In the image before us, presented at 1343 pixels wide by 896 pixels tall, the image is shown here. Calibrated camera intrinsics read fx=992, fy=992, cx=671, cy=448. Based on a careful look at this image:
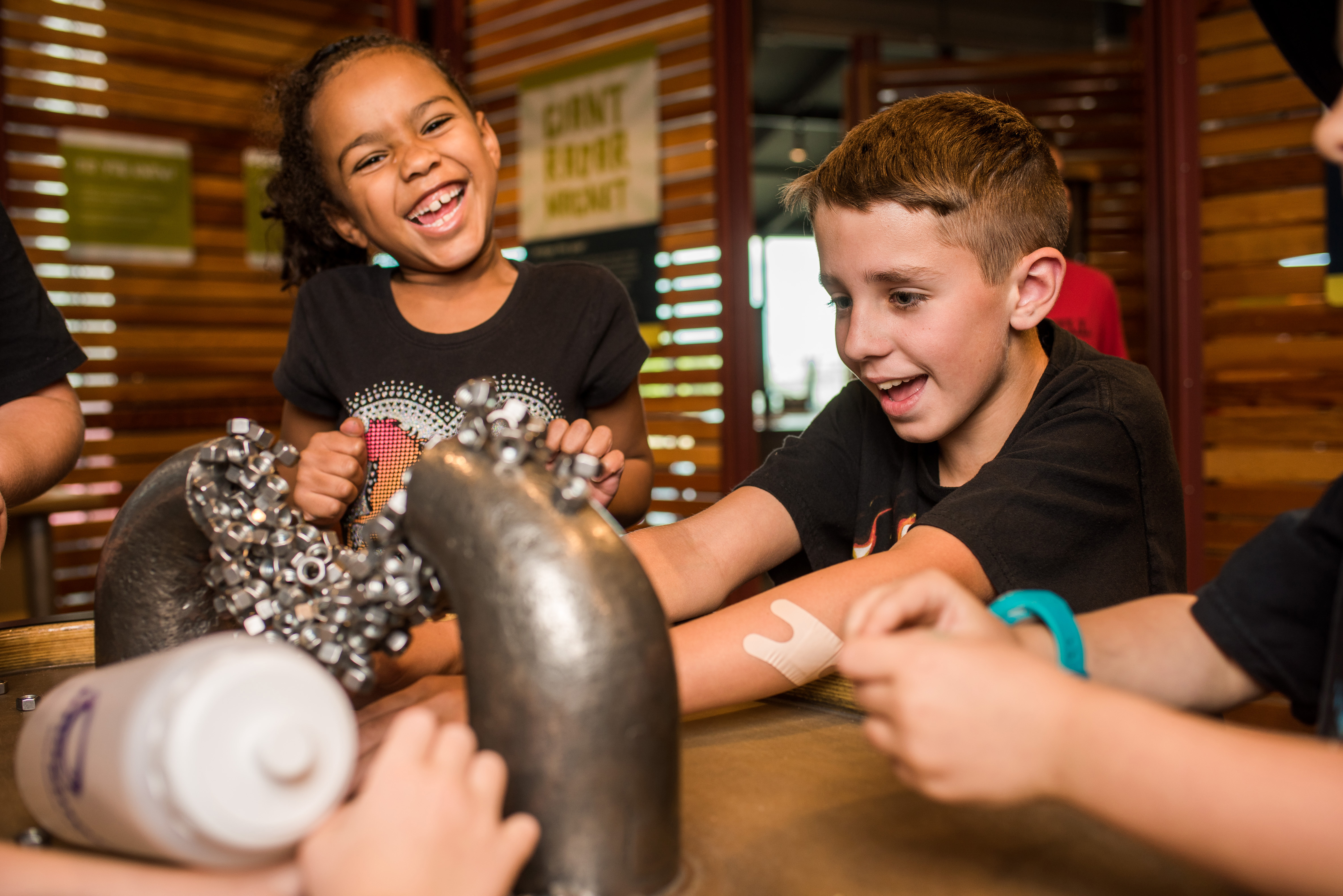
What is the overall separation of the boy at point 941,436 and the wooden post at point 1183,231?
2.19 meters

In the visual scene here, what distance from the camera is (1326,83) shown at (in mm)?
735

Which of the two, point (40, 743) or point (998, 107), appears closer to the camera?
point (40, 743)

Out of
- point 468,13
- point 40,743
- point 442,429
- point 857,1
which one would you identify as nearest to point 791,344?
point 857,1

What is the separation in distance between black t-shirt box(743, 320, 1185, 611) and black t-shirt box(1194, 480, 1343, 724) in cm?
19

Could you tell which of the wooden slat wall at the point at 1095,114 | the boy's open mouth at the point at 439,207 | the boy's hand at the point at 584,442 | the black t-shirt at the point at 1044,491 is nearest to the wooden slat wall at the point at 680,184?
the wooden slat wall at the point at 1095,114

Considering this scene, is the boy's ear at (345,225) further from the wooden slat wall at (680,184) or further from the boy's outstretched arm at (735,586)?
the wooden slat wall at (680,184)

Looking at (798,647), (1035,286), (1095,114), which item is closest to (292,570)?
(798,647)

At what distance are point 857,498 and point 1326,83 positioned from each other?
2.10 feet

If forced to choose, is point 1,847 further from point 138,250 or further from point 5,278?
point 138,250

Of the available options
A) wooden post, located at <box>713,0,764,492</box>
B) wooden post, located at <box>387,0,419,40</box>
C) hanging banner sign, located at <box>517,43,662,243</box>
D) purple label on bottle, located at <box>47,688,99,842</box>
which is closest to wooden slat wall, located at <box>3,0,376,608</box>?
wooden post, located at <box>387,0,419,40</box>

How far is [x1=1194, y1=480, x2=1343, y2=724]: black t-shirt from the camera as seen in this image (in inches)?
25.4

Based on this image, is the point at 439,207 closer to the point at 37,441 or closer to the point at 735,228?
the point at 37,441

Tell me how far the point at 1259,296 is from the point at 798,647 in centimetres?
285

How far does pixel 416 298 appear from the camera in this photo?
1.54 metres
